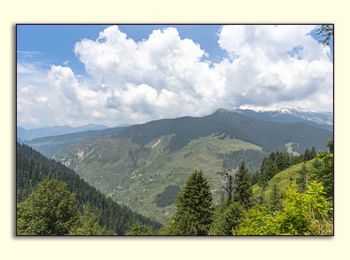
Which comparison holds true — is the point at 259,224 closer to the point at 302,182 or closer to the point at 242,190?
the point at 242,190

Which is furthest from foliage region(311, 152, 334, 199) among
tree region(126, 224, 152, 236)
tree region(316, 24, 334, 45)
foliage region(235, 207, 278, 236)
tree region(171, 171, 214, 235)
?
tree region(126, 224, 152, 236)

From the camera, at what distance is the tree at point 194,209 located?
9.44 meters

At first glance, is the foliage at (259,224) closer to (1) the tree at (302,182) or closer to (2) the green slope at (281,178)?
(1) the tree at (302,182)

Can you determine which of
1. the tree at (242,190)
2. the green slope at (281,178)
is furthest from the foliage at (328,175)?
the green slope at (281,178)

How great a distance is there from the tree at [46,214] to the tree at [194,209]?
8.38ft

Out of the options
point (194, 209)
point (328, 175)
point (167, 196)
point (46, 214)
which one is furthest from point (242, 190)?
point (167, 196)

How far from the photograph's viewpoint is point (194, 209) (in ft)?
33.9

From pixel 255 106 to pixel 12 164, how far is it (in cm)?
648

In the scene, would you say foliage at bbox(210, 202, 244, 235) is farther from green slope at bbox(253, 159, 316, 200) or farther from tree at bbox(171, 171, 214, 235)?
green slope at bbox(253, 159, 316, 200)

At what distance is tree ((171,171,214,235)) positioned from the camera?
9438 millimetres

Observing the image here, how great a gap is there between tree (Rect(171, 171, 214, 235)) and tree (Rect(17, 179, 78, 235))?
2.56 m

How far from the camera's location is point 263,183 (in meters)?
49.5

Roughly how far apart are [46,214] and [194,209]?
144 inches
